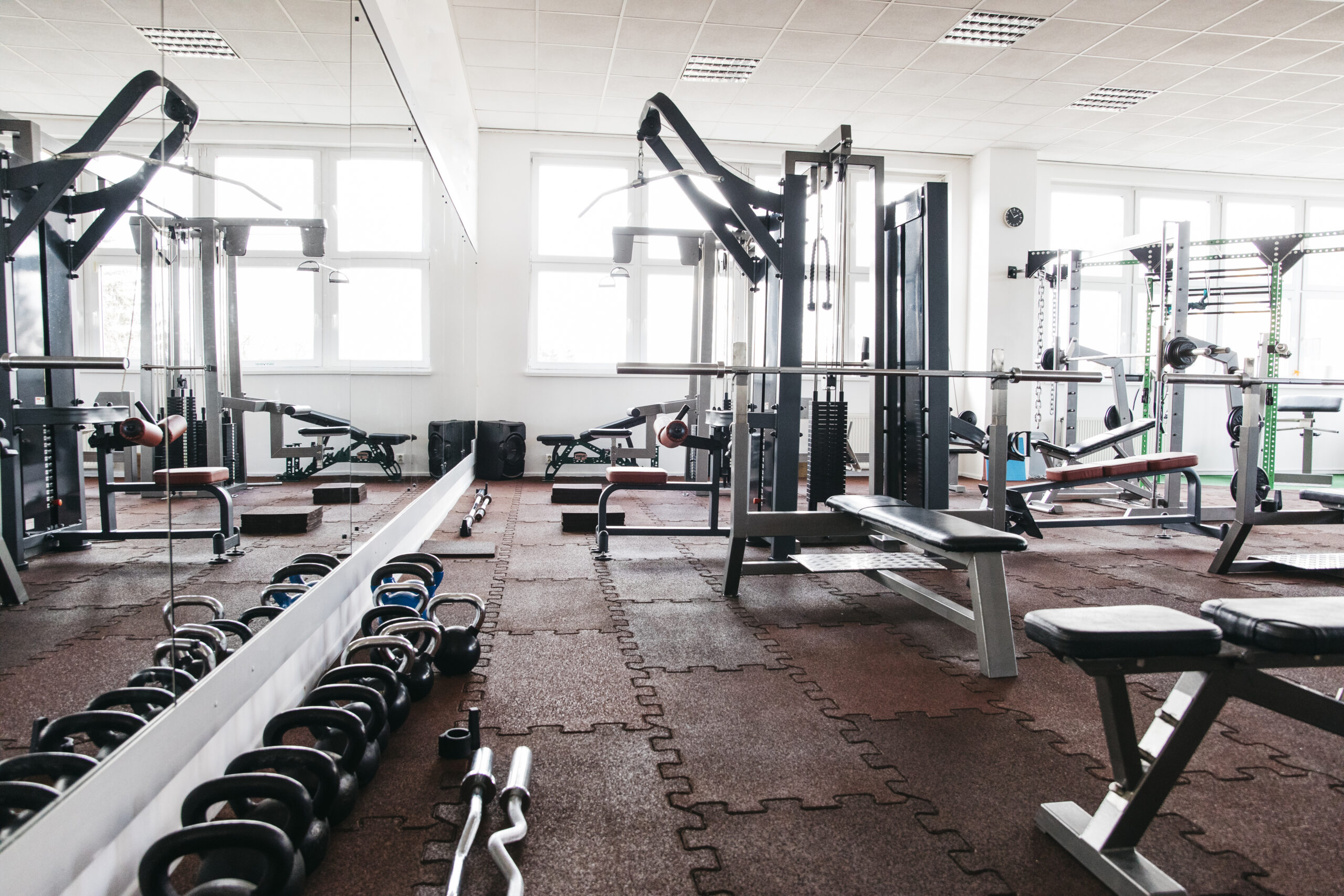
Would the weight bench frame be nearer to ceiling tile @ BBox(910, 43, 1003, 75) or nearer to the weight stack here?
the weight stack

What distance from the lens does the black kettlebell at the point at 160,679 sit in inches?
49.8

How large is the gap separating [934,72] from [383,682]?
577 cm

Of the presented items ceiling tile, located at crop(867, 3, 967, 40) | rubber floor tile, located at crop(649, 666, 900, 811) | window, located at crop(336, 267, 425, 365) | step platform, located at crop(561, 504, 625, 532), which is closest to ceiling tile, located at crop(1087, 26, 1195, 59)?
ceiling tile, located at crop(867, 3, 967, 40)

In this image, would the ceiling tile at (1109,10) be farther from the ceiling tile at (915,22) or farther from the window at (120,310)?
the window at (120,310)

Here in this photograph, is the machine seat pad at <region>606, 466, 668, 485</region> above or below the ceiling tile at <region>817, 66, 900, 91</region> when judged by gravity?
below

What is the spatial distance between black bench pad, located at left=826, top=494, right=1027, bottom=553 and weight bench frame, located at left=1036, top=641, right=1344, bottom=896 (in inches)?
31.6

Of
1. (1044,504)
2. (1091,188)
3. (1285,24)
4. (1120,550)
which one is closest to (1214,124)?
(1091,188)

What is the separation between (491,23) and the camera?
16.4ft

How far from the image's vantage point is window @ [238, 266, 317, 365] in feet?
6.03

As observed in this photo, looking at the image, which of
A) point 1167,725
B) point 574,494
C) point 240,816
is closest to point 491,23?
point 574,494

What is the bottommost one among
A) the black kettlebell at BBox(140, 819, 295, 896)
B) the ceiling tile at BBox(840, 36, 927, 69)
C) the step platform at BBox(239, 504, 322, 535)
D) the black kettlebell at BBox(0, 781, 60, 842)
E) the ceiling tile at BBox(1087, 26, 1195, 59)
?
the black kettlebell at BBox(140, 819, 295, 896)

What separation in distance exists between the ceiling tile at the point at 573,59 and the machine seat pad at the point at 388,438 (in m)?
3.01

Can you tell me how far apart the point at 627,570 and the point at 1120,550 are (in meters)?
2.58

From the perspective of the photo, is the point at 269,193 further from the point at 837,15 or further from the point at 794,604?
the point at 837,15
